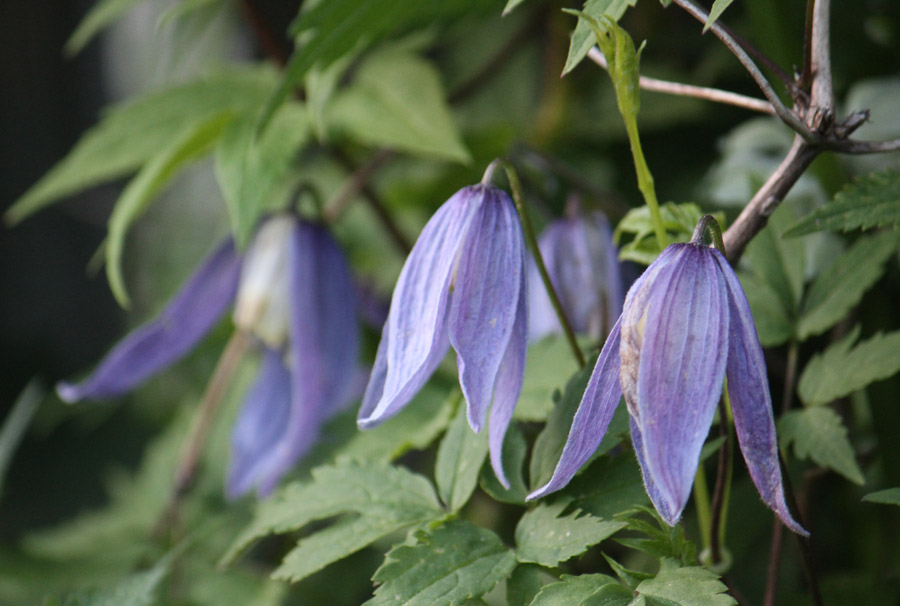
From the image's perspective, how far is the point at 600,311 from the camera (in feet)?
2.57

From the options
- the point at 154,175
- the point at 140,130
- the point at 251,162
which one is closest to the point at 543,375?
the point at 251,162

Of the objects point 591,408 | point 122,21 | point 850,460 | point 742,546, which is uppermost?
point 122,21

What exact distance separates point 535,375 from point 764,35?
0.39m

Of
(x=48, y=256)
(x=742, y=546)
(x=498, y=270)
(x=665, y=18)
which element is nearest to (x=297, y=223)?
(x=498, y=270)

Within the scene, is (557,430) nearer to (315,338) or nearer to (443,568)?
(443,568)

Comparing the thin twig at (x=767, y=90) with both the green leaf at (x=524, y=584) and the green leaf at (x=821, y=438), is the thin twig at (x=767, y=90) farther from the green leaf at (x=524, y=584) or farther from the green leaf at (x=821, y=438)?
the green leaf at (x=524, y=584)

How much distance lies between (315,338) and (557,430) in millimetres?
411

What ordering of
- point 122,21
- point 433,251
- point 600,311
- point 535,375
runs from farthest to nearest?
1. point 122,21
2. point 600,311
3. point 535,375
4. point 433,251

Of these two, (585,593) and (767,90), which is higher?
(767,90)

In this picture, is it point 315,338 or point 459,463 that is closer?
point 459,463

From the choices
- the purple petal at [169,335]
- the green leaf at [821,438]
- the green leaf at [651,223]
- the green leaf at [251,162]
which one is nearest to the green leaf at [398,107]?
the green leaf at [251,162]

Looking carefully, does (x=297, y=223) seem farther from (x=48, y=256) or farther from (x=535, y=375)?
(x=48, y=256)

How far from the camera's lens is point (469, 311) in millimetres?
485

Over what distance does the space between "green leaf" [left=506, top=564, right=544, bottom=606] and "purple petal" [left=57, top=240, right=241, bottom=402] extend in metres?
0.54
